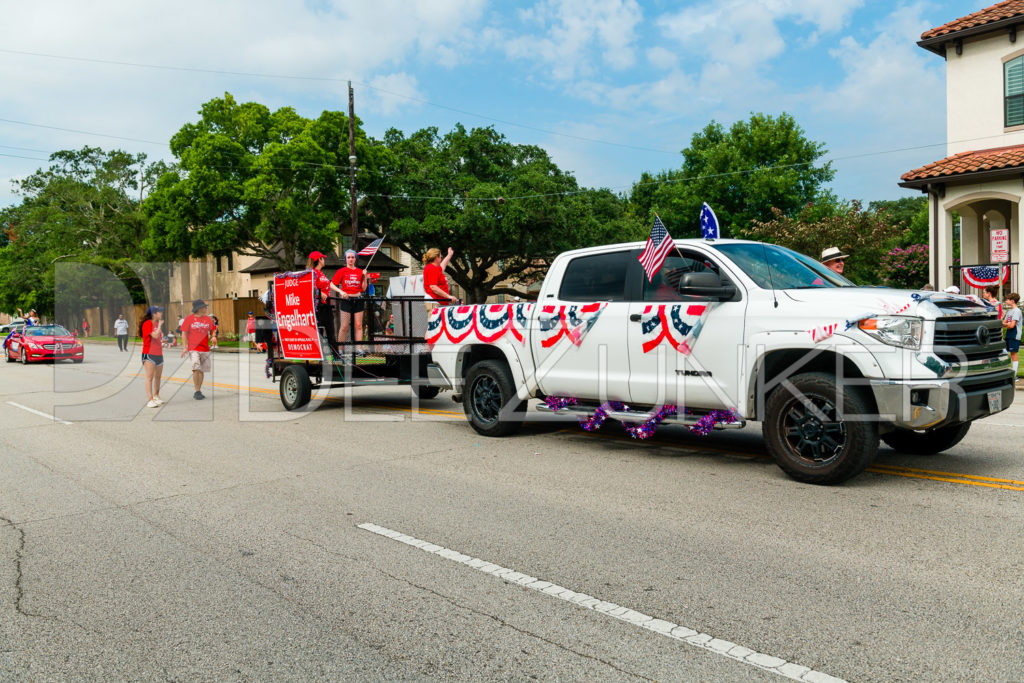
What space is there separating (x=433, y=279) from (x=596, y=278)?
3.91 metres

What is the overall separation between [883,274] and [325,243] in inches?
962

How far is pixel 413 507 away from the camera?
21.0 feet

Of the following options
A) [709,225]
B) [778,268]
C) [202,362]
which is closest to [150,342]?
[202,362]

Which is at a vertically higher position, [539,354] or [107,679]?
[539,354]

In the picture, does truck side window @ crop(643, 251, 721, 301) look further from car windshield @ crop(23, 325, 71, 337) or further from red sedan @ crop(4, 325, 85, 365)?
car windshield @ crop(23, 325, 71, 337)

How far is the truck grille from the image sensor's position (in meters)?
6.15

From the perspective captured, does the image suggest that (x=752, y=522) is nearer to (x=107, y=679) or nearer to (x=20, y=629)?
(x=107, y=679)

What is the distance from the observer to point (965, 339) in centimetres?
636

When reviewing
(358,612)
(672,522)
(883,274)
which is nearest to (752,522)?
(672,522)

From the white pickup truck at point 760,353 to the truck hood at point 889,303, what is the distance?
0.01 m

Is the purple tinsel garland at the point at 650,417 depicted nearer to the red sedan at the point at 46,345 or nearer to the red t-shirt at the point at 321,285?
the red t-shirt at the point at 321,285

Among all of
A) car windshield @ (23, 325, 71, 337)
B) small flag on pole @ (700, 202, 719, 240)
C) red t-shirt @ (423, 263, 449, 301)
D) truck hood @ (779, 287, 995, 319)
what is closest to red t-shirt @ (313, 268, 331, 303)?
red t-shirt @ (423, 263, 449, 301)

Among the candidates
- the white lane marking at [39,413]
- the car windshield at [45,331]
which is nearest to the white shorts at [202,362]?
the white lane marking at [39,413]

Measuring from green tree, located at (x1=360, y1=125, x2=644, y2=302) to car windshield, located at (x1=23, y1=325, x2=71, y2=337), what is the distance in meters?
14.7
